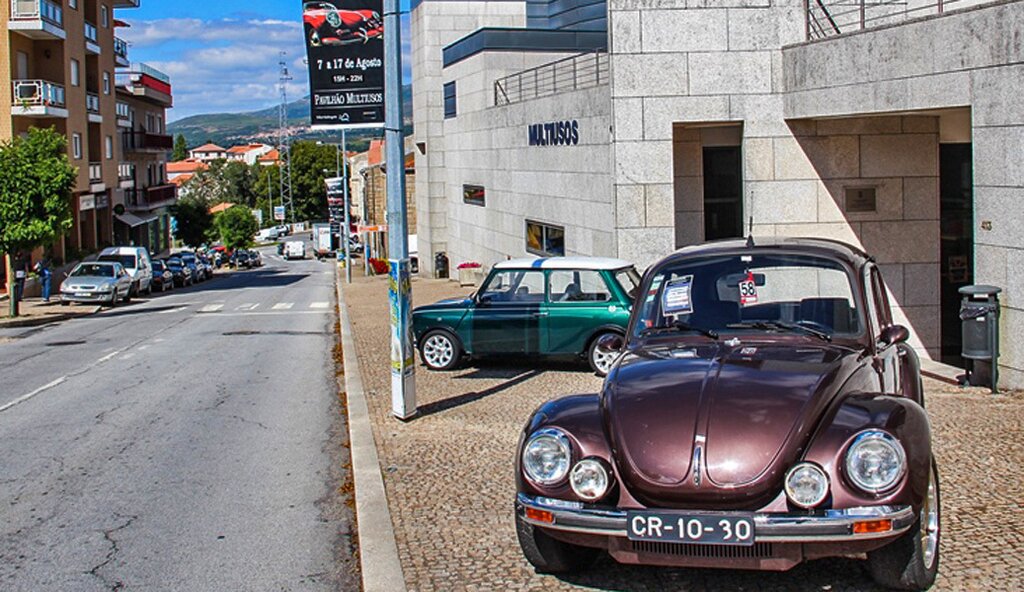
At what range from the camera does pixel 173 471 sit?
9.36 meters

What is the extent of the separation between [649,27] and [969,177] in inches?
193

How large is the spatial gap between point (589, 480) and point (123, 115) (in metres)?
57.8

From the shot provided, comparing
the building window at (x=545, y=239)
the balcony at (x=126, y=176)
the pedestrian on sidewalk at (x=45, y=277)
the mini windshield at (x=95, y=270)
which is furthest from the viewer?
the balcony at (x=126, y=176)

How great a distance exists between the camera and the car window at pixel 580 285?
540 inches

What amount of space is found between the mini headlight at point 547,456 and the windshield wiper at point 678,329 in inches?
56.7

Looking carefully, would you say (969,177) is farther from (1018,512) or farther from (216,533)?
(216,533)

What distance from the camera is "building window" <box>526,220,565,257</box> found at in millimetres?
21781

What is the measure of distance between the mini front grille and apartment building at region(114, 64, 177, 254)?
54043 mm

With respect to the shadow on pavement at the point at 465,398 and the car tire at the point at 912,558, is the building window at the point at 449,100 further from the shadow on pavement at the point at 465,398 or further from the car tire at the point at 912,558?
the car tire at the point at 912,558

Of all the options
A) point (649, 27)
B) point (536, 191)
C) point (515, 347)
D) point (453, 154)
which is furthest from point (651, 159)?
point (453, 154)

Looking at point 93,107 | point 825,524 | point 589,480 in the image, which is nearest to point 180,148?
point 93,107

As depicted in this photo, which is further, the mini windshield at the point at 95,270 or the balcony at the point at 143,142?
the balcony at the point at 143,142

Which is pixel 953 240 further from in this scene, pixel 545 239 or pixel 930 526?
pixel 930 526

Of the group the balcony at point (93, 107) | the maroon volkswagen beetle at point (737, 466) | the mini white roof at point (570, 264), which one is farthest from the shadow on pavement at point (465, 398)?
the balcony at point (93, 107)
